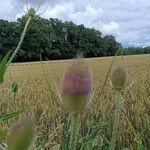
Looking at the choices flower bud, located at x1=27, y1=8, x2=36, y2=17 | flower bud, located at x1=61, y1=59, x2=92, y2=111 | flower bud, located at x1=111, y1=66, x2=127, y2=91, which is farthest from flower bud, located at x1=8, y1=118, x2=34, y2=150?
flower bud, located at x1=27, y1=8, x2=36, y2=17

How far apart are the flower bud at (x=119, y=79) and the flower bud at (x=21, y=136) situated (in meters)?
0.34

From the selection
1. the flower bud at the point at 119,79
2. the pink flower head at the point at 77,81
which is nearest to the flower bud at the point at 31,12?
the flower bud at the point at 119,79

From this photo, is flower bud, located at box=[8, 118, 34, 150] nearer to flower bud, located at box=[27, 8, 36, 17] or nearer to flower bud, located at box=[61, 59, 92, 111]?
flower bud, located at box=[61, 59, 92, 111]

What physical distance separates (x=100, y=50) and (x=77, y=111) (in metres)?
36.9

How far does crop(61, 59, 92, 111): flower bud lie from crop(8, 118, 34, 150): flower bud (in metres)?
0.07

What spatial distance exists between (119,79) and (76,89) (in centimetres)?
29

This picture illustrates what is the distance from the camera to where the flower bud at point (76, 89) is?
0.50 meters

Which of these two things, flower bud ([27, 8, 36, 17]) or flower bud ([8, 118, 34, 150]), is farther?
flower bud ([27, 8, 36, 17])

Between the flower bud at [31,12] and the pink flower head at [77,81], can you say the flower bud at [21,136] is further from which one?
the flower bud at [31,12]

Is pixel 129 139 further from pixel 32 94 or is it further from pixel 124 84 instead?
pixel 124 84

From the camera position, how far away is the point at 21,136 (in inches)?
16.9

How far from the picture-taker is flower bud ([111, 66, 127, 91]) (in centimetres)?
76

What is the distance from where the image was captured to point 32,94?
5859 mm

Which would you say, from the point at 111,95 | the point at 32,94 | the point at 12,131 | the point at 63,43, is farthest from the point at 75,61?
the point at 63,43
